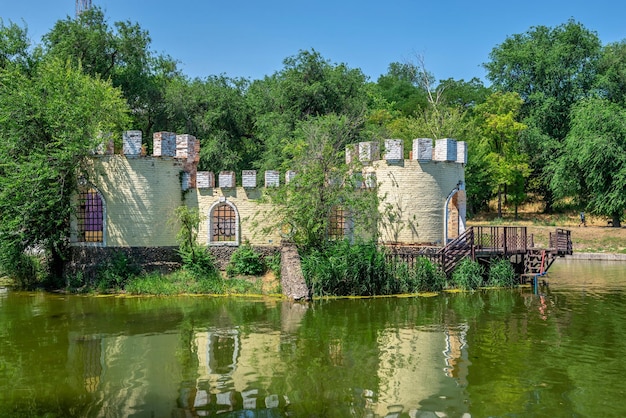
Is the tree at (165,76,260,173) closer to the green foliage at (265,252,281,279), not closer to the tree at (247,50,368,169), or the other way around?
the tree at (247,50,368,169)

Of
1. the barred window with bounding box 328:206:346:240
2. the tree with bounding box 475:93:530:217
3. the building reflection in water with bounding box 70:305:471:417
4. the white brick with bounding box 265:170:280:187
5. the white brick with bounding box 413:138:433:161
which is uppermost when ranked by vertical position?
the tree with bounding box 475:93:530:217

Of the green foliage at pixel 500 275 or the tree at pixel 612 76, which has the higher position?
the tree at pixel 612 76

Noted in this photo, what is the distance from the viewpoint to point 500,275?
801 inches

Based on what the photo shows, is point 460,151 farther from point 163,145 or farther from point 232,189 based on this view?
point 163,145

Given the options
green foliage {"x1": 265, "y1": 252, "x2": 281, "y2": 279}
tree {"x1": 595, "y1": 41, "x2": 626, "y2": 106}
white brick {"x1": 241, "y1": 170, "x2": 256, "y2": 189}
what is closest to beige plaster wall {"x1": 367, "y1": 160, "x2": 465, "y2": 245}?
green foliage {"x1": 265, "y1": 252, "x2": 281, "y2": 279}

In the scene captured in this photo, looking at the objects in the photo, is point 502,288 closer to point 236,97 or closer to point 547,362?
point 547,362

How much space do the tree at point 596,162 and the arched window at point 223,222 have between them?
28559 mm

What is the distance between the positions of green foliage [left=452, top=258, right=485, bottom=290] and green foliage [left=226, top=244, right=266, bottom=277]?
6.97 m

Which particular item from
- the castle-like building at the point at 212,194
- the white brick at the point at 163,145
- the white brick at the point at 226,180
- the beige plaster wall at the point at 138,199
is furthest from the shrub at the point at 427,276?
the white brick at the point at 163,145

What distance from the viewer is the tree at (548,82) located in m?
47.5

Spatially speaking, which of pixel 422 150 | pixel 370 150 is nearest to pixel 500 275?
pixel 422 150

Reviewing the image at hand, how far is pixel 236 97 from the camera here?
39.3 metres

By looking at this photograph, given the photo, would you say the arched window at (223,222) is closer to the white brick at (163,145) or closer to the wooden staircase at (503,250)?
the white brick at (163,145)

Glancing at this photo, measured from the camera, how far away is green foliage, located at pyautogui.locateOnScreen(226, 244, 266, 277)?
65.4ft
